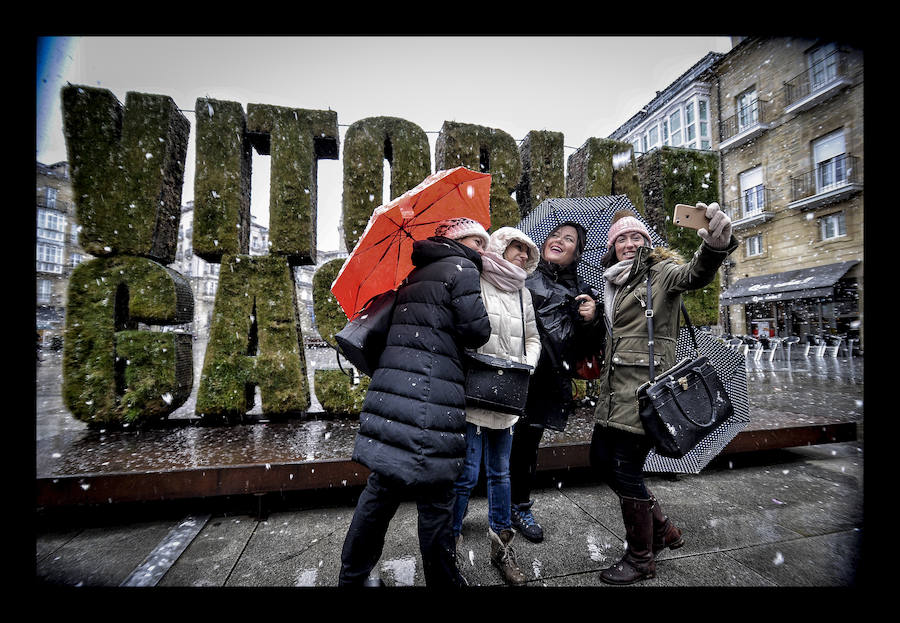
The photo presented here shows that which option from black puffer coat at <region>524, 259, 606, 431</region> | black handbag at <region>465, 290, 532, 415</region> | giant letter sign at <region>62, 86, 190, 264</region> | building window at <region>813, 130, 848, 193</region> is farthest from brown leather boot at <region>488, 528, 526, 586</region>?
building window at <region>813, 130, 848, 193</region>

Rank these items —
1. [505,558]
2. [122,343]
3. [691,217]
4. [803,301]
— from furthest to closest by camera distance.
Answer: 1. [803,301]
2. [122,343]
3. [505,558]
4. [691,217]

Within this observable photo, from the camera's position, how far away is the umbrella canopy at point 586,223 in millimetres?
3012

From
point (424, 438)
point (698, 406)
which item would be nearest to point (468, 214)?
point (424, 438)

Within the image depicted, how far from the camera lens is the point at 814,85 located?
514 inches

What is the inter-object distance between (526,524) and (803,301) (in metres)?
21.3

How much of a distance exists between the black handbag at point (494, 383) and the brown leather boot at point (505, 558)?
0.90 metres

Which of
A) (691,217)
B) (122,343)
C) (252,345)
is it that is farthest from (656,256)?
(122,343)

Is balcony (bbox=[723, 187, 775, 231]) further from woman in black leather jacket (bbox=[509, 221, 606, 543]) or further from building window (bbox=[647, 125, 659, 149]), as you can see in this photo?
woman in black leather jacket (bbox=[509, 221, 606, 543])

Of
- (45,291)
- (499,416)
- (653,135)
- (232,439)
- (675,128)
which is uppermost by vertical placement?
(653,135)

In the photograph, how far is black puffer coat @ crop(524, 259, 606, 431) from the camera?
8.19ft

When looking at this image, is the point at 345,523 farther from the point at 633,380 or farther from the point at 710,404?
the point at 710,404

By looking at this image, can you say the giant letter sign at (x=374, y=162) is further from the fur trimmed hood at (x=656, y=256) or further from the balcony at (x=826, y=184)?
the balcony at (x=826, y=184)

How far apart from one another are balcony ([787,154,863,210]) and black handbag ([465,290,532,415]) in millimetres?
18018
